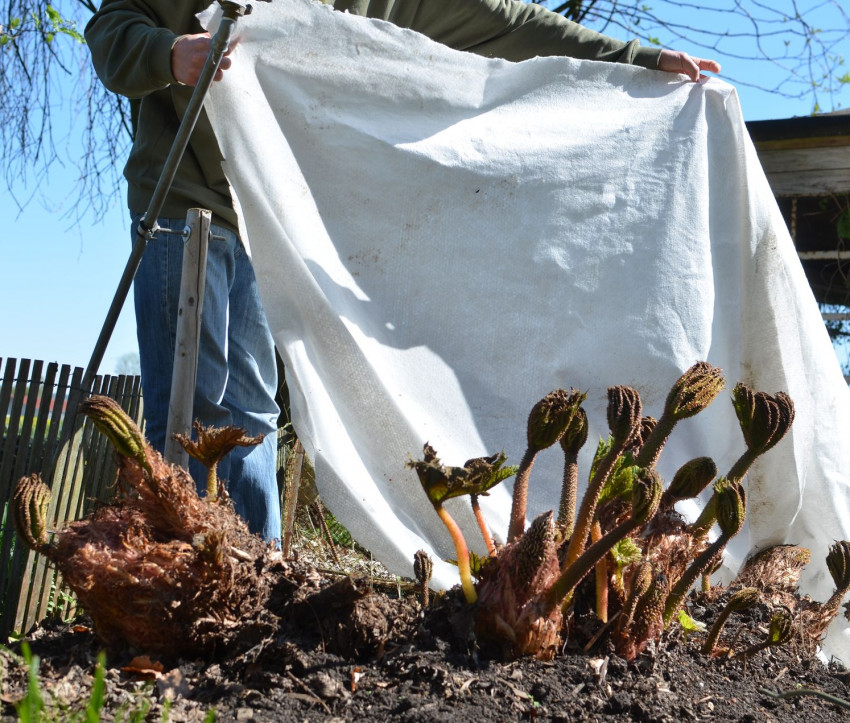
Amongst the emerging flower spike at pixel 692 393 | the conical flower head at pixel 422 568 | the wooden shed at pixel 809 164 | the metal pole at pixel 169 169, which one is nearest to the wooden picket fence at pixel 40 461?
the metal pole at pixel 169 169

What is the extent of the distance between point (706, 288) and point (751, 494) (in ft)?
1.83

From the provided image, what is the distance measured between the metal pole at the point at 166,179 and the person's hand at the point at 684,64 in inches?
49.9

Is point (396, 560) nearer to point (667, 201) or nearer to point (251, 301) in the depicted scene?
point (251, 301)

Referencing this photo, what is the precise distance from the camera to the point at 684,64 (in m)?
2.42

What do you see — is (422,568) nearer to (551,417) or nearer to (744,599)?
(551,417)

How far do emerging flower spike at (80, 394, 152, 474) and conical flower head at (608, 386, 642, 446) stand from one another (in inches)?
33.9

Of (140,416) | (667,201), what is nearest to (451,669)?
(667,201)

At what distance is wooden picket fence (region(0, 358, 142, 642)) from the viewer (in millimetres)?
2494

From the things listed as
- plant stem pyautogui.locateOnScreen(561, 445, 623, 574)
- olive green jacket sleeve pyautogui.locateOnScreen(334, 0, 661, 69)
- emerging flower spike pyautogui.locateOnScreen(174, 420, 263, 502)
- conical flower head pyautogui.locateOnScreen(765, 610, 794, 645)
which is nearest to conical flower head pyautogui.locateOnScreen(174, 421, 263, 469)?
emerging flower spike pyautogui.locateOnScreen(174, 420, 263, 502)

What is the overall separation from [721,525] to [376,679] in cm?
70

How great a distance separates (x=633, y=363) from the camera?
2.13 meters

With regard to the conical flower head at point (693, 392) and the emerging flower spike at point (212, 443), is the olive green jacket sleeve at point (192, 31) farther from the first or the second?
the conical flower head at point (693, 392)

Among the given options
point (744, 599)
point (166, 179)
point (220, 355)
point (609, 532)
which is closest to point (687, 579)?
point (744, 599)

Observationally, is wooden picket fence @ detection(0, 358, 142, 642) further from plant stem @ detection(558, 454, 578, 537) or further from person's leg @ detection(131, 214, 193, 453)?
plant stem @ detection(558, 454, 578, 537)
